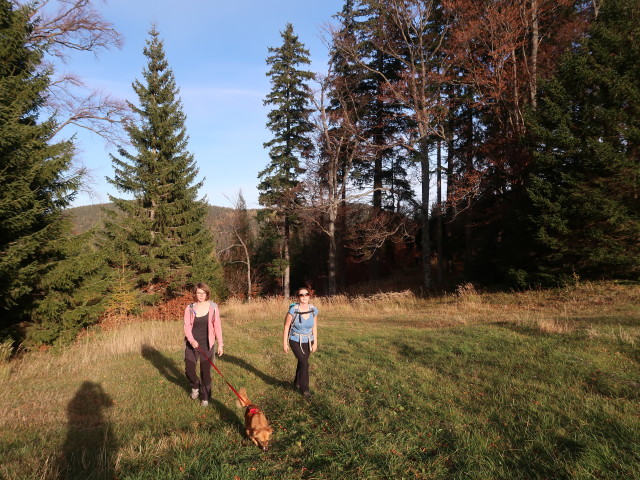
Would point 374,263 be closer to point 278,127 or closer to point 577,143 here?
point 278,127

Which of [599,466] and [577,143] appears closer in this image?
[599,466]

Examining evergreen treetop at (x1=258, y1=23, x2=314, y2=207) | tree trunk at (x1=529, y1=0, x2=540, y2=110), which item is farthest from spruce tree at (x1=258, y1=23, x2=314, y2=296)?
tree trunk at (x1=529, y1=0, x2=540, y2=110)

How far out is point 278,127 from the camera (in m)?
25.4

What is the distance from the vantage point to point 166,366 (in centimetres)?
759

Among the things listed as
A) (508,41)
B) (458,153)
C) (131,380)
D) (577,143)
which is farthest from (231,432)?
(458,153)

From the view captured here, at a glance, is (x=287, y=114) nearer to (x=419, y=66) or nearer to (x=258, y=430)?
(x=419, y=66)

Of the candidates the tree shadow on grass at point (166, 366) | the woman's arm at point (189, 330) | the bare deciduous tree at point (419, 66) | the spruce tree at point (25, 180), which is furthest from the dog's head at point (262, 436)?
the bare deciduous tree at point (419, 66)

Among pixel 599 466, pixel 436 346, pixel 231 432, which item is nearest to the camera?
pixel 599 466

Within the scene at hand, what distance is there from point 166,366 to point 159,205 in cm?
1398

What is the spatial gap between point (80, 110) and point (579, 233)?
1957 cm

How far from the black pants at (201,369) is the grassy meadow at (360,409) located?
225 millimetres

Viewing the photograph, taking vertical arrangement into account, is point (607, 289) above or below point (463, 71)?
below

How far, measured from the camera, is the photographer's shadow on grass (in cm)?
334

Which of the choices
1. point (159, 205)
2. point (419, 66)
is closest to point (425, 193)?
point (419, 66)
